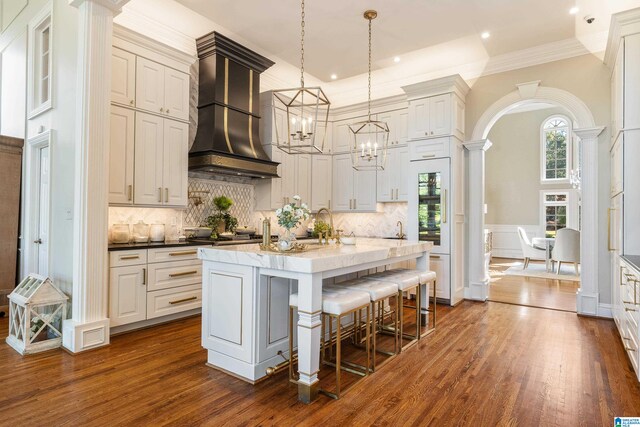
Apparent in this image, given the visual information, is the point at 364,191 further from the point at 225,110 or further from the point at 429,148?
the point at 225,110

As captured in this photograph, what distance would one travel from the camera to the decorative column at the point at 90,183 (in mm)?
3273

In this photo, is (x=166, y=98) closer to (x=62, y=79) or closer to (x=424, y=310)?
(x=62, y=79)

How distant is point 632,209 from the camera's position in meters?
3.54

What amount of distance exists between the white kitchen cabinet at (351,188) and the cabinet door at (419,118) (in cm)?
107

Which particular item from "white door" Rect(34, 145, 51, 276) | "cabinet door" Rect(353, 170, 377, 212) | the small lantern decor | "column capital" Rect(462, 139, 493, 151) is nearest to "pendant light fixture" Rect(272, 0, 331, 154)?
"cabinet door" Rect(353, 170, 377, 212)

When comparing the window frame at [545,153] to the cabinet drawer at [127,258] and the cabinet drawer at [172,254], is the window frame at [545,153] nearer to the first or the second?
the cabinet drawer at [172,254]

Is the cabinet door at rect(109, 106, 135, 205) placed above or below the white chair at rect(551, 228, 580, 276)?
above

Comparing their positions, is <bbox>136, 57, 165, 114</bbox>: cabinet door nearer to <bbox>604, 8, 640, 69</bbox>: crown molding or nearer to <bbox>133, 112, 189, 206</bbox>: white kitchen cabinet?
<bbox>133, 112, 189, 206</bbox>: white kitchen cabinet

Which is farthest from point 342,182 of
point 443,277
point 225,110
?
point 225,110

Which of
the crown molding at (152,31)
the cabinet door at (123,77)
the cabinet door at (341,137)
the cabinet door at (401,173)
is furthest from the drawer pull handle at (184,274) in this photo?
the cabinet door at (341,137)

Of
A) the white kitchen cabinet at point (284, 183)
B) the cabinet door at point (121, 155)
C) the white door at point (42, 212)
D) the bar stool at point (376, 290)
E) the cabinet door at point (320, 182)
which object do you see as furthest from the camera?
the cabinet door at point (320, 182)

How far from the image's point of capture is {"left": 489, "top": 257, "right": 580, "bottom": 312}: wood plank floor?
5247 millimetres

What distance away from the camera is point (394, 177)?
20.0 feet

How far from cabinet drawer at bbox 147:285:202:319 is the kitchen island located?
1.24m
